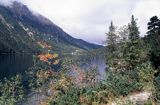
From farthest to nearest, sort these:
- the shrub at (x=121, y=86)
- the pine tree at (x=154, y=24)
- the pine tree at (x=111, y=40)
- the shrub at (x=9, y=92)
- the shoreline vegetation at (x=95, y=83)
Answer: the pine tree at (x=111, y=40) < the pine tree at (x=154, y=24) < the shrub at (x=121, y=86) < the shoreline vegetation at (x=95, y=83) < the shrub at (x=9, y=92)

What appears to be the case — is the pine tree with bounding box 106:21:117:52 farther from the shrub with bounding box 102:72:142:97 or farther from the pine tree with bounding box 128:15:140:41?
the shrub with bounding box 102:72:142:97

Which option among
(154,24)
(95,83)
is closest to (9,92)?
(95,83)

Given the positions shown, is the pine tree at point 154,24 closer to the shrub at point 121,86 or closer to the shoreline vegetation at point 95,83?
Result: the shoreline vegetation at point 95,83

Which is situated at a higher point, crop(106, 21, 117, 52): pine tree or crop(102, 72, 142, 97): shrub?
crop(106, 21, 117, 52): pine tree

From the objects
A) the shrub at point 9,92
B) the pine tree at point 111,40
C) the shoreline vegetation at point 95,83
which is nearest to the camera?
the shrub at point 9,92

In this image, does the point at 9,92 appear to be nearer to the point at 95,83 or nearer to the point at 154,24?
the point at 95,83

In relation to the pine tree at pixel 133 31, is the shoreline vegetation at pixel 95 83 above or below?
below

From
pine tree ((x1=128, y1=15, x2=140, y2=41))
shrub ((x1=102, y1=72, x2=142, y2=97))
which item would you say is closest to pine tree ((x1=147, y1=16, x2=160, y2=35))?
pine tree ((x1=128, y1=15, x2=140, y2=41))

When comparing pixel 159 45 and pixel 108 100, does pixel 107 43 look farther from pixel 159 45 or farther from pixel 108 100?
pixel 108 100

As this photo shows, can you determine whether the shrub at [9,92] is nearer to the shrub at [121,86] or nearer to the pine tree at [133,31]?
the shrub at [121,86]

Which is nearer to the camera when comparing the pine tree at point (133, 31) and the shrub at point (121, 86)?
the shrub at point (121, 86)

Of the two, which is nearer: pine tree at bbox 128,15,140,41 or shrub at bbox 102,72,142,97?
shrub at bbox 102,72,142,97

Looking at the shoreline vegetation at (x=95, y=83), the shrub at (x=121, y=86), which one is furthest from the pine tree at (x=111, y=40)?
the shrub at (x=121, y=86)

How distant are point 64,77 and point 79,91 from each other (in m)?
10.2
